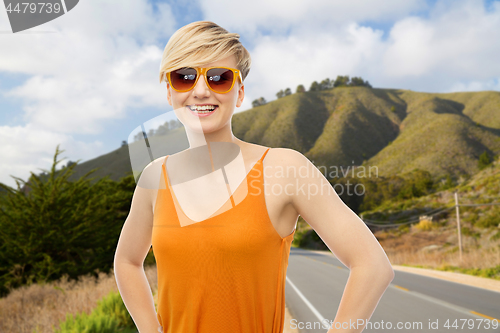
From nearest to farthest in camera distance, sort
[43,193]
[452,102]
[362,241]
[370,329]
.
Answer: [362,241] < [370,329] < [43,193] < [452,102]

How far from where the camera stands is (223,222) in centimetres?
99

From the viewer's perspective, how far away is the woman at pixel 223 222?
0.98 metres

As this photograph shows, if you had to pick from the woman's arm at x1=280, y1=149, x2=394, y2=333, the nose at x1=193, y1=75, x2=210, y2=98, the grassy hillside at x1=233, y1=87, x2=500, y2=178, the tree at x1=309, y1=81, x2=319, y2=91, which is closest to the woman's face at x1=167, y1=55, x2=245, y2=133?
the nose at x1=193, y1=75, x2=210, y2=98

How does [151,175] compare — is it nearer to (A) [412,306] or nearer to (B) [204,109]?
(B) [204,109]

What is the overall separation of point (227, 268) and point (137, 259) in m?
0.42

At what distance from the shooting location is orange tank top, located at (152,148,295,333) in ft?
3.23

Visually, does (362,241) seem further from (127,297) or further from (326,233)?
(127,297)

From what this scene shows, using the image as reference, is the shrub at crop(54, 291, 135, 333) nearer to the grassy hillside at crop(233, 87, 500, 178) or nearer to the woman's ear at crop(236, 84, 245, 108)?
the woman's ear at crop(236, 84, 245, 108)

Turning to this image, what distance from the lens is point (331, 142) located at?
6656 centimetres

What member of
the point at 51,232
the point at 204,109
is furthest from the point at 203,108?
the point at 51,232

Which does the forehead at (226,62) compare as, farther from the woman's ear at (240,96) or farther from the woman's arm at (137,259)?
the woman's arm at (137,259)

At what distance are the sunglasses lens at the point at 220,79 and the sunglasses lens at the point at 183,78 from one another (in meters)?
0.06

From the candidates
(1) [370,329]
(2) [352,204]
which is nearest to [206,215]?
(1) [370,329]

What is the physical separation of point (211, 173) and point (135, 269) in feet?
1.44
